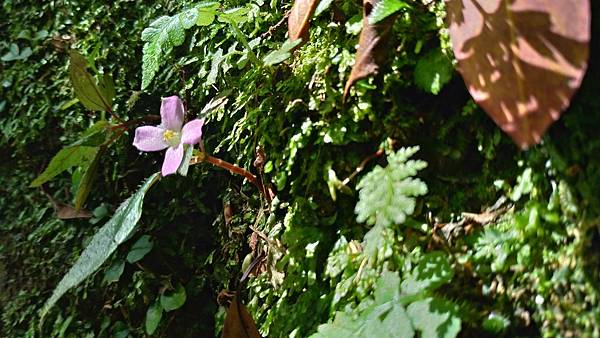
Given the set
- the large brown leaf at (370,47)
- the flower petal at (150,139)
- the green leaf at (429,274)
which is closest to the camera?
the green leaf at (429,274)

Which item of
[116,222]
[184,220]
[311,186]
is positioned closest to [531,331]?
[311,186]

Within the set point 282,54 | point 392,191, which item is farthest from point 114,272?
point 392,191

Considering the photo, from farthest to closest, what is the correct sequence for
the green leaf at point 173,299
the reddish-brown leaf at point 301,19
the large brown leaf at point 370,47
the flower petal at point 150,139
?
the green leaf at point 173,299
the flower petal at point 150,139
the reddish-brown leaf at point 301,19
the large brown leaf at point 370,47

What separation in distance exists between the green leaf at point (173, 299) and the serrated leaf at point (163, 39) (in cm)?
43

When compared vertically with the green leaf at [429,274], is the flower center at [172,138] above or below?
above

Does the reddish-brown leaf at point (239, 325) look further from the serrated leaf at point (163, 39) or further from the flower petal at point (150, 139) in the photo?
the serrated leaf at point (163, 39)

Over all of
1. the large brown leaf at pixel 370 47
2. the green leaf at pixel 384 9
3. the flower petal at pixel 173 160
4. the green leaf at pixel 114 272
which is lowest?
the green leaf at pixel 114 272

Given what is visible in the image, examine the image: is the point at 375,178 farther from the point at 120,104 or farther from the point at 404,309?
the point at 120,104

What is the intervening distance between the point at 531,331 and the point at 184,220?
0.83 meters

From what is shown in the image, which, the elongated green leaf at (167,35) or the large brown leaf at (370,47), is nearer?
the large brown leaf at (370,47)

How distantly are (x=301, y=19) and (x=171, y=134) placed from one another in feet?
0.99

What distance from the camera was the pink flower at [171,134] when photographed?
0.95 metres

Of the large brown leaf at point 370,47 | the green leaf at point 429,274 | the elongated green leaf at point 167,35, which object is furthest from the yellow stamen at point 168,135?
the green leaf at point 429,274

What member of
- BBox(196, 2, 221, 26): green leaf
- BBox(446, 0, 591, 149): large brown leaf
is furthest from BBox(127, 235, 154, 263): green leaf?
Answer: BBox(446, 0, 591, 149): large brown leaf
